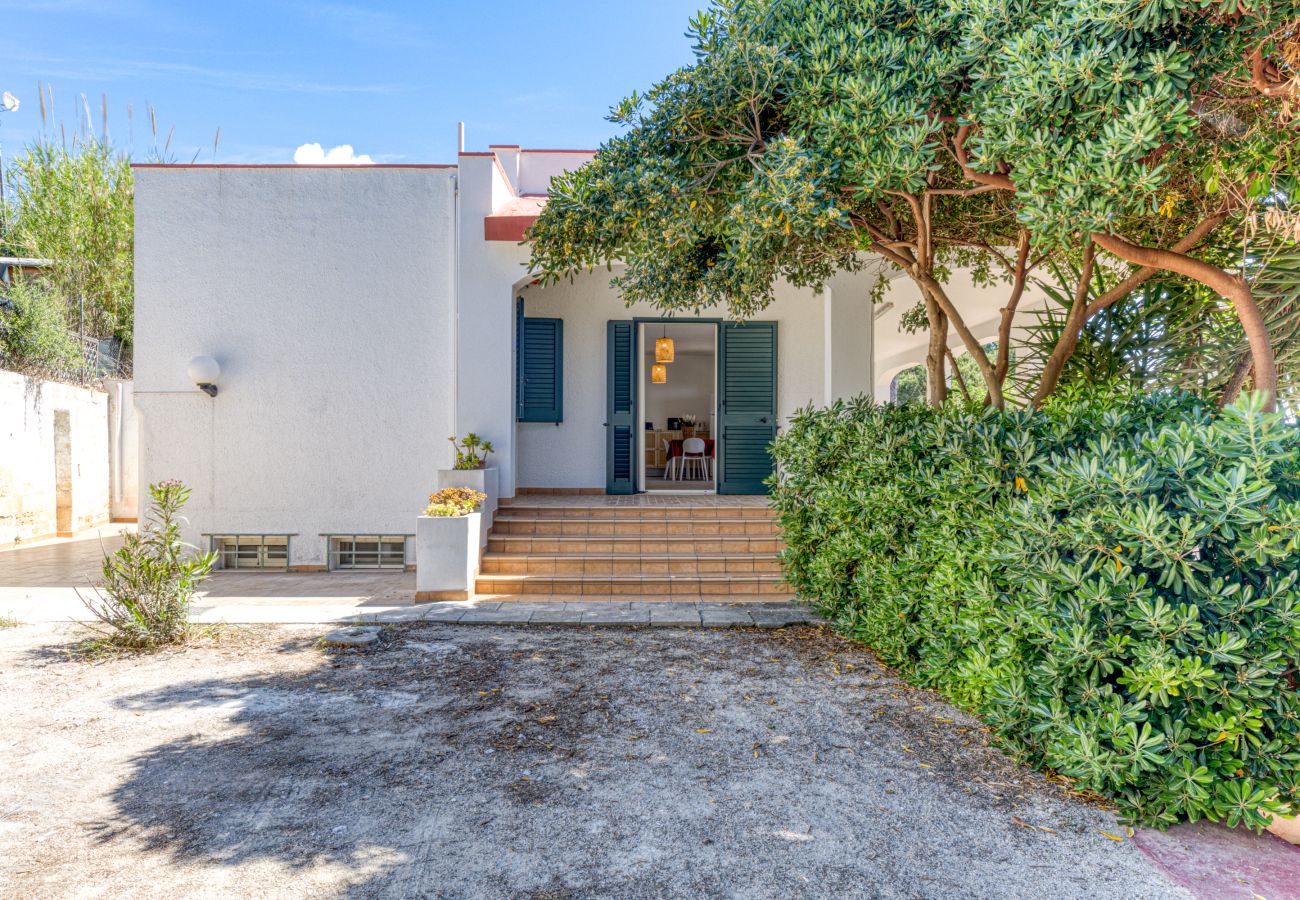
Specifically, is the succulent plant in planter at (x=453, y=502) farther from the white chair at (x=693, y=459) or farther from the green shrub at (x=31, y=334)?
the green shrub at (x=31, y=334)

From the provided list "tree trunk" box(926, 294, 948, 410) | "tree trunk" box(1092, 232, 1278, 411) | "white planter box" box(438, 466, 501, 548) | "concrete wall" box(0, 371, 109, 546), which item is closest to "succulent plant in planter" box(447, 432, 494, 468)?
"white planter box" box(438, 466, 501, 548)

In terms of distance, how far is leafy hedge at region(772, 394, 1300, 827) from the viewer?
8.09ft

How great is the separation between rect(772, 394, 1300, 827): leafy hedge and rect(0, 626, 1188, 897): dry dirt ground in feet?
1.13

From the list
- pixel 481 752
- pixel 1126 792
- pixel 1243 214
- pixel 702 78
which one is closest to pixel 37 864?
pixel 481 752

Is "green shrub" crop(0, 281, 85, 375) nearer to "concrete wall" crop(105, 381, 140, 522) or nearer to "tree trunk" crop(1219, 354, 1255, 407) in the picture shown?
"concrete wall" crop(105, 381, 140, 522)

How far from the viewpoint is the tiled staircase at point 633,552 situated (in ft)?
22.4

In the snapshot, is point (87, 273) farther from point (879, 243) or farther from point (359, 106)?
point (879, 243)

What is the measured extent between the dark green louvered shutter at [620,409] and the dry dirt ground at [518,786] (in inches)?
178

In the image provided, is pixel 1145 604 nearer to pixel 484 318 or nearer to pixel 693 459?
pixel 484 318

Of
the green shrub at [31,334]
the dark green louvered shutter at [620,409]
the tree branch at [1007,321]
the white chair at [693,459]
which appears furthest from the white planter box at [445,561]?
the green shrub at [31,334]

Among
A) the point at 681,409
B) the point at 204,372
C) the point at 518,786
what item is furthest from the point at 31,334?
the point at 518,786

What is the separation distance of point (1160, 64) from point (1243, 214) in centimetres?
161

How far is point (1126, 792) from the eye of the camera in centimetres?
276

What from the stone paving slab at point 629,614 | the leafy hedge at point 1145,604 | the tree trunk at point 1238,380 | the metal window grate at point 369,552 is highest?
the tree trunk at point 1238,380
